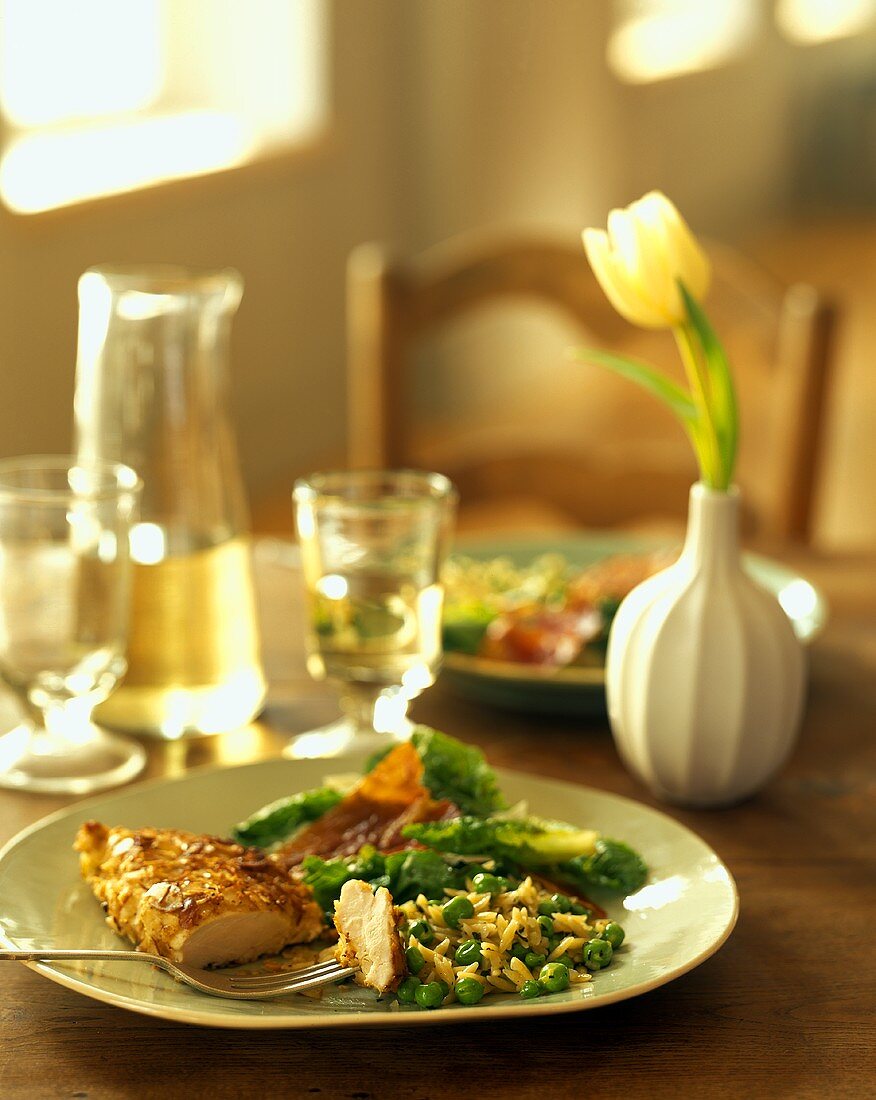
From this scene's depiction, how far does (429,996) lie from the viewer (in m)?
0.67

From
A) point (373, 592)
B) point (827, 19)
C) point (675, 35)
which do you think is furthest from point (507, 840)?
point (827, 19)

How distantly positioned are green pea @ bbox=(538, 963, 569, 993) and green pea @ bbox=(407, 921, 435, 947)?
6 centimetres

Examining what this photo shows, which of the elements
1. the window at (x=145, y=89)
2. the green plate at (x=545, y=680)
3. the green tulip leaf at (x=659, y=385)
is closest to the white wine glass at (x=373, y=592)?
the green plate at (x=545, y=680)

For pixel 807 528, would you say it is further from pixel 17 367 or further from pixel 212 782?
pixel 17 367

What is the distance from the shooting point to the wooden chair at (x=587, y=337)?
6.17ft

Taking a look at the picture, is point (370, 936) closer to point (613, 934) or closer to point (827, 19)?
point (613, 934)

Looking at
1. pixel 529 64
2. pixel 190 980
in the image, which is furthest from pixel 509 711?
pixel 529 64

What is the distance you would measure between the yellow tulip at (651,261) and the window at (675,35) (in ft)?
23.9

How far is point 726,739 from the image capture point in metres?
0.98

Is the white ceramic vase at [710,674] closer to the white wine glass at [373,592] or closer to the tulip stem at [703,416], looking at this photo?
the tulip stem at [703,416]

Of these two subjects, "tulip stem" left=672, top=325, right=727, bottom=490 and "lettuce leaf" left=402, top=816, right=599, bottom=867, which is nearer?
"lettuce leaf" left=402, top=816, right=599, bottom=867

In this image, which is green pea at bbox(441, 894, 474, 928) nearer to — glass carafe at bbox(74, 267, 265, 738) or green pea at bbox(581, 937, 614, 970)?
green pea at bbox(581, 937, 614, 970)

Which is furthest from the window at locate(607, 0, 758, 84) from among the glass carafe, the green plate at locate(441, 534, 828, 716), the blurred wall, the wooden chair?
the glass carafe

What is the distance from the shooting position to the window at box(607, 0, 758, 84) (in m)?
8.45
